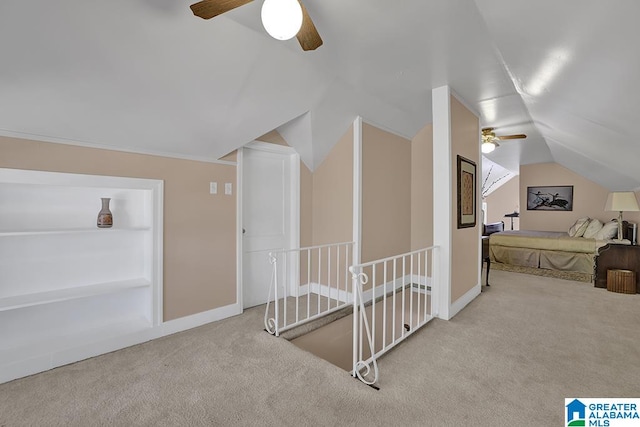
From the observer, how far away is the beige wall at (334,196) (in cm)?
343

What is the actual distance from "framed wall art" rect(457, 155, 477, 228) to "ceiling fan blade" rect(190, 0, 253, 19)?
261 centimetres

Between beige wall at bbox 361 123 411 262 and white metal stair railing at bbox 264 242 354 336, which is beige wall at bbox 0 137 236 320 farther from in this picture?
beige wall at bbox 361 123 411 262

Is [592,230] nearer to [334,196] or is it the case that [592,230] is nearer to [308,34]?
[334,196]

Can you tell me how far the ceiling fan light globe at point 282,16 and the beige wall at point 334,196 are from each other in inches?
82.1

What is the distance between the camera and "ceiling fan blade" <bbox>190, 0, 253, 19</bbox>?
1350 millimetres

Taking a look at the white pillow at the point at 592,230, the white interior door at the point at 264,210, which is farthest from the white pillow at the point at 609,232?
the white interior door at the point at 264,210

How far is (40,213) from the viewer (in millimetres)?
2145

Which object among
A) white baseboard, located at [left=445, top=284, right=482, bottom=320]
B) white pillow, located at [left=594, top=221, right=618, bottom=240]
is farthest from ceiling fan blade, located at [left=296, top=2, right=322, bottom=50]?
white pillow, located at [left=594, top=221, right=618, bottom=240]

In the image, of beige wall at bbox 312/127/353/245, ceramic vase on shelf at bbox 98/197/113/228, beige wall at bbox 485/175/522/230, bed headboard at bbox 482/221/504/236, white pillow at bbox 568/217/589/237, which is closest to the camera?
ceramic vase on shelf at bbox 98/197/113/228

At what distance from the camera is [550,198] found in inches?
249

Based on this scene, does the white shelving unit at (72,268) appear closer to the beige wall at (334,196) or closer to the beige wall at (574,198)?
the beige wall at (334,196)

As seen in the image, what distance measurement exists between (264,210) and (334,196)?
858 mm

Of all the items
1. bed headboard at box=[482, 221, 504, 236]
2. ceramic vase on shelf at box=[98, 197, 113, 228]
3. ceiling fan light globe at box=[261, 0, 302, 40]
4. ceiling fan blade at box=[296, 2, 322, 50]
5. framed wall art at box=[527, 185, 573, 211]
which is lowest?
bed headboard at box=[482, 221, 504, 236]

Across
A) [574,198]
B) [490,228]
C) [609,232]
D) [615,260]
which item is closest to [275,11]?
[615,260]
